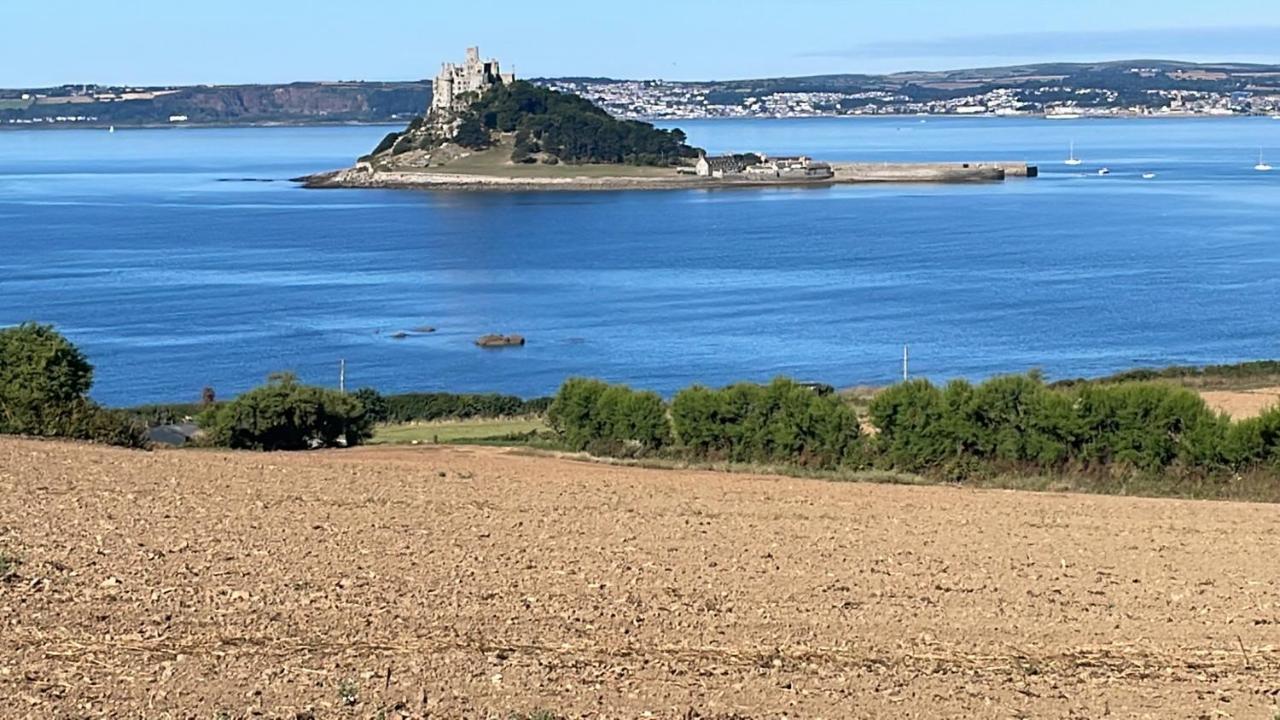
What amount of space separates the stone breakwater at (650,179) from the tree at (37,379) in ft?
313

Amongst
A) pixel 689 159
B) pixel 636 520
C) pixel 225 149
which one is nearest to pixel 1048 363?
pixel 636 520

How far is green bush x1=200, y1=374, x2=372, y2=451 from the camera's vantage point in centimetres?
1992

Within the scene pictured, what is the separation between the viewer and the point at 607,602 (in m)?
8.66

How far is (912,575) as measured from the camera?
9750mm

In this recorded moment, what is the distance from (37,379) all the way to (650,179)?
101m

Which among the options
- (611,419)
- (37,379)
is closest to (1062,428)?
(611,419)

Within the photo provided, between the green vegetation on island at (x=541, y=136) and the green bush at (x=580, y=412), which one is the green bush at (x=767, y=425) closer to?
the green bush at (x=580, y=412)

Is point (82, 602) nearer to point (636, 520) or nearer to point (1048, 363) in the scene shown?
point (636, 520)

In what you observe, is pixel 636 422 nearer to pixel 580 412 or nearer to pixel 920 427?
pixel 580 412

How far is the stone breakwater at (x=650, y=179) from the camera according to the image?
113 m

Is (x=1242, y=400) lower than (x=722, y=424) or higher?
lower

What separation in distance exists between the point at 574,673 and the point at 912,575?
3.12m

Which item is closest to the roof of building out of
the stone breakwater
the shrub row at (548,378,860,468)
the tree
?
the stone breakwater

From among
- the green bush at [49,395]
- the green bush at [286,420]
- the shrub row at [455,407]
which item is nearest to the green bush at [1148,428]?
the green bush at [286,420]
